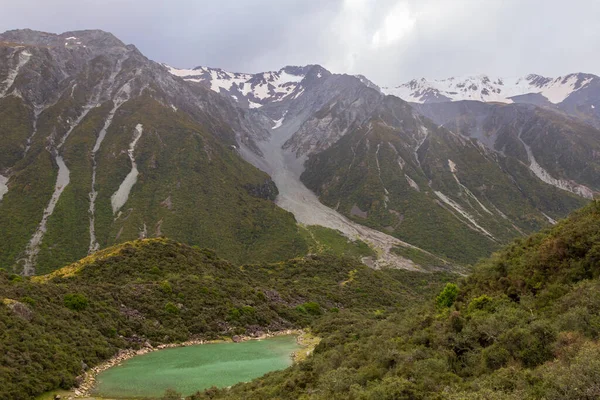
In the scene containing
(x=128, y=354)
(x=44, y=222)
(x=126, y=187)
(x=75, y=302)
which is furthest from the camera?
(x=126, y=187)

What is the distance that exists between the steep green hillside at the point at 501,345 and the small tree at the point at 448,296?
0.49 meters

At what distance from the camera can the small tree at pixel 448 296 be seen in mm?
32812

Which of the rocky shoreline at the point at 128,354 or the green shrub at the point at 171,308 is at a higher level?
the green shrub at the point at 171,308

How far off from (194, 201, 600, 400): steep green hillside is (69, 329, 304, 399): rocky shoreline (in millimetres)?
10952

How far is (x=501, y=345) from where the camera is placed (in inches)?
759

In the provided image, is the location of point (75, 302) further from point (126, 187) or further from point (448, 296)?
point (126, 187)

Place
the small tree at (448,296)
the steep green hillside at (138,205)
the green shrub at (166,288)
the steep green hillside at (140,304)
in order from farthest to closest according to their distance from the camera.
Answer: the steep green hillside at (138,205), the green shrub at (166,288), the small tree at (448,296), the steep green hillside at (140,304)

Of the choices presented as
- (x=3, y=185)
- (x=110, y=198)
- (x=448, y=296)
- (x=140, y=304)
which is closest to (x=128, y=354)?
(x=140, y=304)

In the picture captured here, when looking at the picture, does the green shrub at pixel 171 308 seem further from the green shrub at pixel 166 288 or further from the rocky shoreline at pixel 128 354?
the rocky shoreline at pixel 128 354

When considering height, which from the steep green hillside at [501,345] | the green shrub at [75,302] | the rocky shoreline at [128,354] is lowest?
the rocky shoreline at [128,354]

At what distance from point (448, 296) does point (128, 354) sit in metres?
32.9

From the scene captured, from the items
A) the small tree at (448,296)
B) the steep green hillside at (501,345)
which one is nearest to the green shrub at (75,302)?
the steep green hillside at (501,345)

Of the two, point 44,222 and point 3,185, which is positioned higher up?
point 3,185

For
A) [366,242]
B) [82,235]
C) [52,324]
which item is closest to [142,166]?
[82,235]
